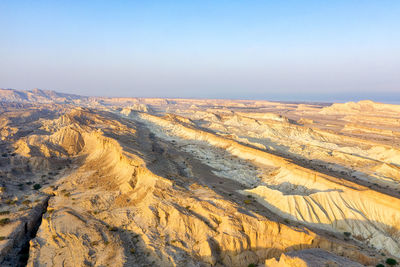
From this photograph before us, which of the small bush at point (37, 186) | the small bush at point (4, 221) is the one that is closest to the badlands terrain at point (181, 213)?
the small bush at point (4, 221)

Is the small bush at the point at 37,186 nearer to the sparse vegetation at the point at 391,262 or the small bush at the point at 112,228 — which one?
the small bush at the point at 112,228

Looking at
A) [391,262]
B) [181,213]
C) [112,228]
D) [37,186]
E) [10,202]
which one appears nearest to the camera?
[391,262]

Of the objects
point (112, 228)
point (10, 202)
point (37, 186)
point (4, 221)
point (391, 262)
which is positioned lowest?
point (37, 186)

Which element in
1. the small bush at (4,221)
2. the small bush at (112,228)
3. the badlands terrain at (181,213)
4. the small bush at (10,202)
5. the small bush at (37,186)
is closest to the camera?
the badlands terrain at (181,213)

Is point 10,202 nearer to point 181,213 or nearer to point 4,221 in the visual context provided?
point 4,221

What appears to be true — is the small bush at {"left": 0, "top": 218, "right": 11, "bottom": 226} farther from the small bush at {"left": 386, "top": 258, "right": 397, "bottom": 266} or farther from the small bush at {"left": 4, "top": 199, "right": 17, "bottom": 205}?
the small bush at {"left": 386, "top": 258, "right": 397, "bottom": 266}

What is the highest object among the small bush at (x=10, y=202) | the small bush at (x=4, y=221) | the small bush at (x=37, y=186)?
the small bush at (x=4, y=221)

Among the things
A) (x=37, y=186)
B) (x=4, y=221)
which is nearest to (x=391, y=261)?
Result: (x=4, y=221)

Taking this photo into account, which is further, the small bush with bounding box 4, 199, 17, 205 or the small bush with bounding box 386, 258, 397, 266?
the small bush with bounding box 4, 199, 17, 205

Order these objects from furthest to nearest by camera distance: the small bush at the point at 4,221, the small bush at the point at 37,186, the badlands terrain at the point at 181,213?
the small bush at the point at 37,186 → the small bush at the point at 4,221 → the badlands terrain at the point at 181,213

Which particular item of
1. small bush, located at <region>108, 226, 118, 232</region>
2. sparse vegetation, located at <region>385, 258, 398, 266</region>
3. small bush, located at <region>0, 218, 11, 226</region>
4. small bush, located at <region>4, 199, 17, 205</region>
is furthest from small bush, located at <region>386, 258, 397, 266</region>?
small bush, located at <region>4, 199, 17, 205</region>

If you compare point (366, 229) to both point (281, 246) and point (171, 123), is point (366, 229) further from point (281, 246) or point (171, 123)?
point (171, 123)
